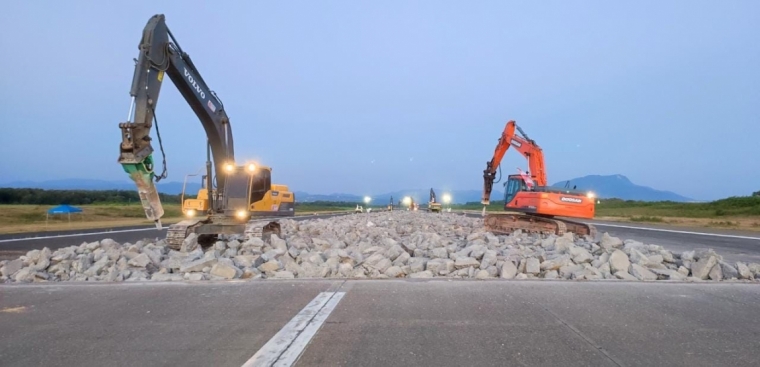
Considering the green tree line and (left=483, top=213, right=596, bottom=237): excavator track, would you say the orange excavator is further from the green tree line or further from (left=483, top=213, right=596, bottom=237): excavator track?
the green tree line

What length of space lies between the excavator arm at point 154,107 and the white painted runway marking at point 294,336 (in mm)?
4657

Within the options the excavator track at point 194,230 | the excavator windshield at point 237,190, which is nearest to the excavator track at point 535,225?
the excavator track at point 194,230

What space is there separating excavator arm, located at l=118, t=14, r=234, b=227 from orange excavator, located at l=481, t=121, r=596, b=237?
1021 cm

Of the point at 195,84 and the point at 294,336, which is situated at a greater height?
the point at 195,84

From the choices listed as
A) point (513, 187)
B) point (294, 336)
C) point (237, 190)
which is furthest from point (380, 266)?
point (513, 187)

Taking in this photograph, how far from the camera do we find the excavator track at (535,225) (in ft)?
55.1

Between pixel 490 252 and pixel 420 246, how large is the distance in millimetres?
2708

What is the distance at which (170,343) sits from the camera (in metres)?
4.37

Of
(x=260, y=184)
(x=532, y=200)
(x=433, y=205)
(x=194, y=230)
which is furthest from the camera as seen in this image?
(x=433, y=205)

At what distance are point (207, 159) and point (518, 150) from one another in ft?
44.8

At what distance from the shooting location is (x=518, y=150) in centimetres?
2172

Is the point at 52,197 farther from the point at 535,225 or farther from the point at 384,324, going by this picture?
the point at 384,324

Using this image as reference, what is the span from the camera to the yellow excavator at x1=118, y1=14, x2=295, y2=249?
8.97 m

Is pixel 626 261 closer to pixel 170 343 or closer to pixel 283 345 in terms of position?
pixel 283 345
